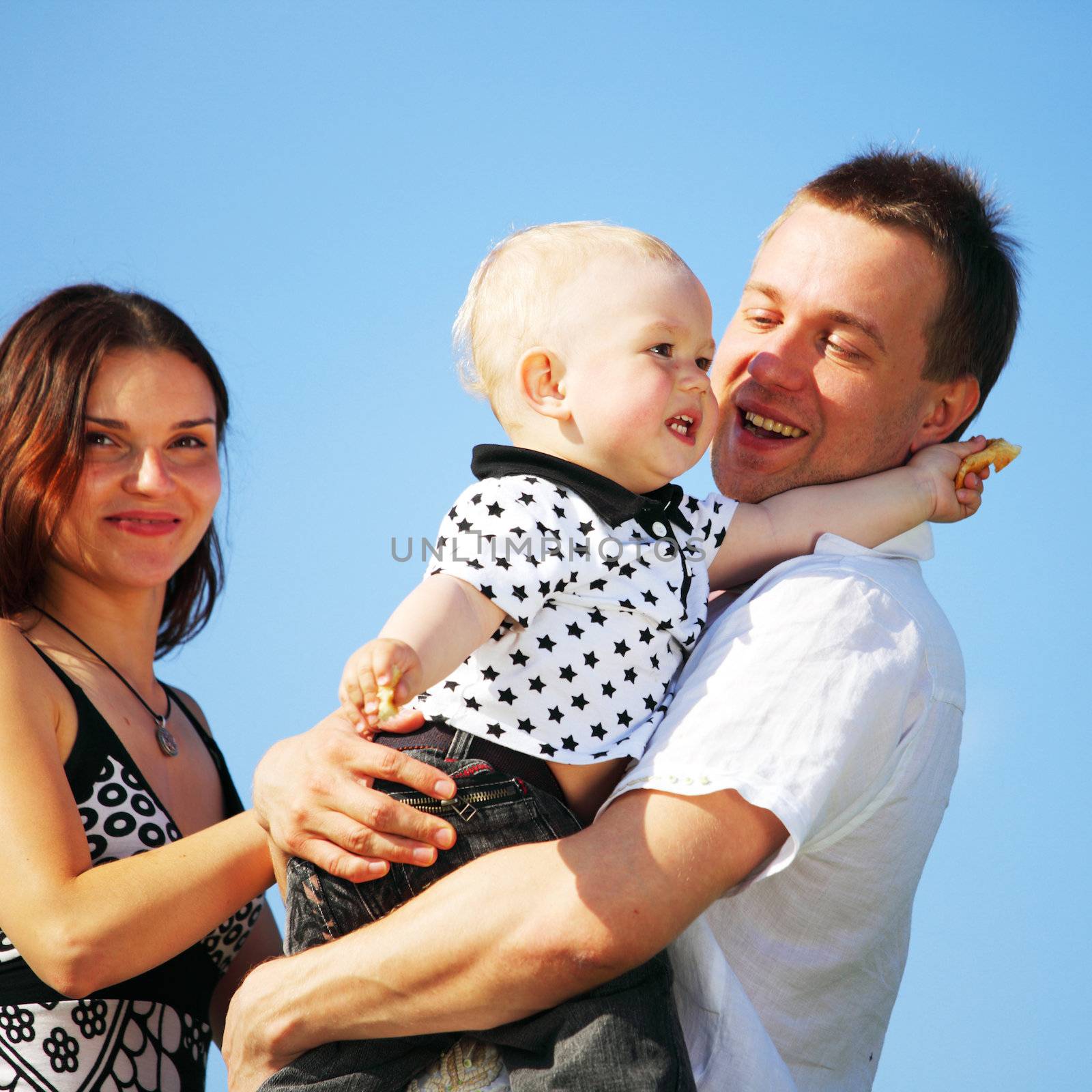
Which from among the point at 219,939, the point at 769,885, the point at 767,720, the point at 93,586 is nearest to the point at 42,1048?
the point at 219,939

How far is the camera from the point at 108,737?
2.49 meters

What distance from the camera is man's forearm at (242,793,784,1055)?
1.63 metres

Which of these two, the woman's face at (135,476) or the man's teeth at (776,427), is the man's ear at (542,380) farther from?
the woman's face at (135,476)

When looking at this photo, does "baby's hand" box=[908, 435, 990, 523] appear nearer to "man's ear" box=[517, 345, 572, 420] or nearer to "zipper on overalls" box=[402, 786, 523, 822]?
"man's ear" box=[517, 345, 572, 420]

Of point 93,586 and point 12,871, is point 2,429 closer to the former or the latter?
point 93,586

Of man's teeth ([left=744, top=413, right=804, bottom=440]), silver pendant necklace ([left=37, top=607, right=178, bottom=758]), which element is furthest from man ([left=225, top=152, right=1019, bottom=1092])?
silver pendant necklace ([left=37, top=607, right=178, bottom=758])

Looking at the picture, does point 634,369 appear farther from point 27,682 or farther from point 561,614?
point 27,682

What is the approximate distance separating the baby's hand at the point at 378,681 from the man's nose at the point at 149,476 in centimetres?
137

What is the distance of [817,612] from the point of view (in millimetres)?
1857

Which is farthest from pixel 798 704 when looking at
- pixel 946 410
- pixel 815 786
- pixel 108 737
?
pixel 108 737

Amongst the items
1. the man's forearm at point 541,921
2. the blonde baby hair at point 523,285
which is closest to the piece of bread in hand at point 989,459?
the blonde baby hair at point 523,285

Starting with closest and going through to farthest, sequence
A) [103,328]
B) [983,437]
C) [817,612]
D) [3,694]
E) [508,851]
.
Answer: [508,851] < [817,612] < [3,694] < [983,437] < [103,328]

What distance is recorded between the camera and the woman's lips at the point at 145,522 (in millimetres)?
2717

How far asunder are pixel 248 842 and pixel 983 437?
1.85 metres
